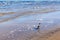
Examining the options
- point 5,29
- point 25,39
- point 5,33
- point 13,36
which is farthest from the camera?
point 5,29

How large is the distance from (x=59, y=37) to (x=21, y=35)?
2.74 meters

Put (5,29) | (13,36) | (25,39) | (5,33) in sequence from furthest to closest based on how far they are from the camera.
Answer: (5,29), (5,33), (13,36), (25,39)

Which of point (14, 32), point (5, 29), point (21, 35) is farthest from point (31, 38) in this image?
point (5, 29)

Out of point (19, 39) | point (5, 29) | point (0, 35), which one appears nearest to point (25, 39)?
point (19, 39)

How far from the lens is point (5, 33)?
43.4 feet

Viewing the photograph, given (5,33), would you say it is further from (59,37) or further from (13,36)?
(59,37)

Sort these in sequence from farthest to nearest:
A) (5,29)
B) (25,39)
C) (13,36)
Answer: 1. (5,29)
2. (13,36)
3. (25,39)

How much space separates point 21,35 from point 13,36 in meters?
0.63

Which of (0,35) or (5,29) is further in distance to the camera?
(5,29)

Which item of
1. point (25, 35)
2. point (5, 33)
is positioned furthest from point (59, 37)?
point (5, 33)

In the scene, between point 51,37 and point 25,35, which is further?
point 25,35

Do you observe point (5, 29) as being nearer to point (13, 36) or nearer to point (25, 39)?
point (13, 36)

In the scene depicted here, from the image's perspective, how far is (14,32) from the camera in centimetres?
1359

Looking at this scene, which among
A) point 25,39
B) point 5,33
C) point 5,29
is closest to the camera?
point 25,39
